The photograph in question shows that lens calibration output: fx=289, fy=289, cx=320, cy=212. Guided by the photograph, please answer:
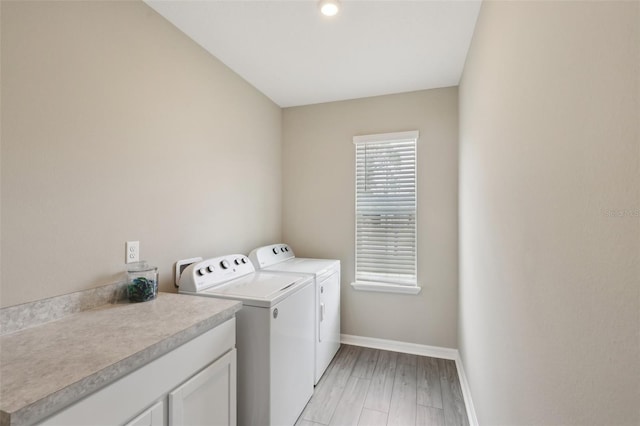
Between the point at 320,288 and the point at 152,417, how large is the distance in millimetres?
1446

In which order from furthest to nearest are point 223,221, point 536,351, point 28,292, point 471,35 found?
point 223,221
point 471,35
point 28,292
point 536,351

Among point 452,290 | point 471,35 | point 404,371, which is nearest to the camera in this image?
point 471,35

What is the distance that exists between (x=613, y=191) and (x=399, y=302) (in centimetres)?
245

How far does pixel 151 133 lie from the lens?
5.45 feet

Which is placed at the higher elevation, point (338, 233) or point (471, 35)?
point (471, 35)

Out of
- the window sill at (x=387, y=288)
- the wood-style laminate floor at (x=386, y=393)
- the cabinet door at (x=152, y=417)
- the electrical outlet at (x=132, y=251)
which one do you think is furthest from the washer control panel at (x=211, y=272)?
the window sill at (x=387, y=288)

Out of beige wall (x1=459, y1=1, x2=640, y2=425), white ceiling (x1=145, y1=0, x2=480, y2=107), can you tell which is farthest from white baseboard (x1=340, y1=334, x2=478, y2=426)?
white ceiling (x1=145, y1=0, x2=480, y2=107)

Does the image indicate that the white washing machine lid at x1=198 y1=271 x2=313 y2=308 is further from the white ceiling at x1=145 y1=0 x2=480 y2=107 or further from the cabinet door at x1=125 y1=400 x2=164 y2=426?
the white ceiling at x1=145 y1=0 x2=480 y2=107

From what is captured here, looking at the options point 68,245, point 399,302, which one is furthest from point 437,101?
point 68,245

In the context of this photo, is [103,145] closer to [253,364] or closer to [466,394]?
[253,364]

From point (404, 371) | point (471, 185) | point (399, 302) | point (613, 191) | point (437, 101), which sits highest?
point (437, 101)

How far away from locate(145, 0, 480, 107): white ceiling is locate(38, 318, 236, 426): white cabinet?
1.74 m

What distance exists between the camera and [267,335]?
5.03 feet

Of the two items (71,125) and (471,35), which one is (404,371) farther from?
(71,125)
